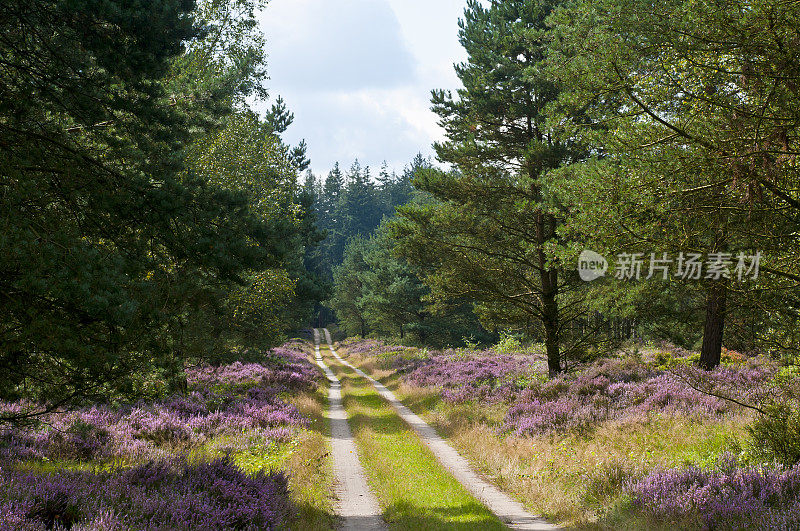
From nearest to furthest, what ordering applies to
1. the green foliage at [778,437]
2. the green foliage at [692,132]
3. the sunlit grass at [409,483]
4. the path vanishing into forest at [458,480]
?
the green foliage at [692,132] < the green foliage at [778,437] < the sunlit grass at [409,483] < the path vanishing into forest at [458,480]

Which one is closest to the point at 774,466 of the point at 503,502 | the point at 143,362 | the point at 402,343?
the point at 503,502

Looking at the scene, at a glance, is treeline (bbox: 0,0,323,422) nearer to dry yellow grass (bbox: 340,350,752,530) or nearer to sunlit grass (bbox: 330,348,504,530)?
sunlit grass (bbox: 330,348,504,530)

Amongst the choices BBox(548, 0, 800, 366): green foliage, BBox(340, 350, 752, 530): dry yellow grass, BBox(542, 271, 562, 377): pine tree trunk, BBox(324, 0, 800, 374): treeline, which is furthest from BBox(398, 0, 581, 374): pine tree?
BBox(548, 0, 800, 366): green foliage

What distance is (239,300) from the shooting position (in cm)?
1666

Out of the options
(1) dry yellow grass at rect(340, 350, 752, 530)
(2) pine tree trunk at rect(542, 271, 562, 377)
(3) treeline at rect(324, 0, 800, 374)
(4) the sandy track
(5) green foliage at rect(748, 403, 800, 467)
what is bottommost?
(4) the sandy track

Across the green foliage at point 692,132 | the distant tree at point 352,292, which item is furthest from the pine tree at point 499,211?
the distant tree at point 352,292

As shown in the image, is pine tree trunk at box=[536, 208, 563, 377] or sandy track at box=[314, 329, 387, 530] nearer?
sandy track at box=[314, 329, 387, 530]

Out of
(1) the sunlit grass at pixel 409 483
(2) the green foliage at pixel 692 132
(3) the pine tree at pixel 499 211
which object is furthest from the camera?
(3) the pine tree at pixel 499 211

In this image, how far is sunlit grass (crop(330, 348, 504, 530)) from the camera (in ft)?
25.2

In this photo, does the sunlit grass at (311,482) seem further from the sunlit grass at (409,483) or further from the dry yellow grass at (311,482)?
the sunlit grass at (409,483)

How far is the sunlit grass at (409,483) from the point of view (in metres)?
7.68

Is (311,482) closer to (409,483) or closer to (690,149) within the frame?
(409,483)

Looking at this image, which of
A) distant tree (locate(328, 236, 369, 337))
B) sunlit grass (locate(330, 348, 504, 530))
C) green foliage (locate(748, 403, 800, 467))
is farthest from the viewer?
distant tree (locate(328, 236, 369, 337))

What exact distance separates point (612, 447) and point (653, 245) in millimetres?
4846
